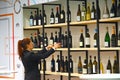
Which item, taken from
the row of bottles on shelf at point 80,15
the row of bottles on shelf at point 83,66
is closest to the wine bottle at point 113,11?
the row of bottles on shelf at point 80,15

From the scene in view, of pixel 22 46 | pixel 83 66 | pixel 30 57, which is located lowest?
pixel 83 66

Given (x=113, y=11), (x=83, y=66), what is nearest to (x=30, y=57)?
(x=83, y=66)

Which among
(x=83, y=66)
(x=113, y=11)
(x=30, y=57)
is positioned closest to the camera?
(x=30, y=57)

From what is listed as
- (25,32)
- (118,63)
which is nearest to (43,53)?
(118,63)

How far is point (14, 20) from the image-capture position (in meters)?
6.64

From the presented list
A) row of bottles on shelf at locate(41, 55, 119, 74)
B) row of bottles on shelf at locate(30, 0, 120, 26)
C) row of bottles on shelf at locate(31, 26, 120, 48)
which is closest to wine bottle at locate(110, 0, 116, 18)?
row of bottles on shelf at locate(30, 0, 120, 26)

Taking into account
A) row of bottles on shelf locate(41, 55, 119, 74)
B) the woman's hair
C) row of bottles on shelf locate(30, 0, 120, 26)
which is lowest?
row of bottles on shelf locate(41, 55, 119, 74)

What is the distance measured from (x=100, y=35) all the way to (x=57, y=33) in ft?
3.76

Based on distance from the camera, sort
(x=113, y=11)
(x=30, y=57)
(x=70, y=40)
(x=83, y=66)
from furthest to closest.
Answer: (x=70, y=40) → (x=83, y=66) → (x=113, y=11) → (x=30, y=57)

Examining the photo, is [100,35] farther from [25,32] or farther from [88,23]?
[25,32]

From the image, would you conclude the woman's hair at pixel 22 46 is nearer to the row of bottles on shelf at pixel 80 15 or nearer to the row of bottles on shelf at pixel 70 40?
the row of bottles on shelf at pixel 70 40

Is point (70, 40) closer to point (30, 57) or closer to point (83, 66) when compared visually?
point (83, 66)

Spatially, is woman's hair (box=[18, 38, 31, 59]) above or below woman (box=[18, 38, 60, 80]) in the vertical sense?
above

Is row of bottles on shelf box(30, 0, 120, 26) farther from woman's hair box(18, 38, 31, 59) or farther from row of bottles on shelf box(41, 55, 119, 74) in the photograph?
woman's hair box(18, 38, 31, 59)
